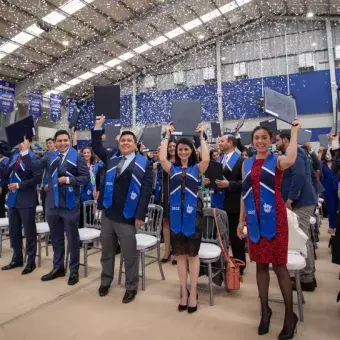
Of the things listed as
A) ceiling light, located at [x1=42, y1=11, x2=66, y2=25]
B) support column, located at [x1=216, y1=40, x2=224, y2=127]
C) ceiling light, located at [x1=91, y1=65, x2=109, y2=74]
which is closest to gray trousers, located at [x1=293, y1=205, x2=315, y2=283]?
ceiling light, located at [x1=42, y1=11, x2=66, y2=25]

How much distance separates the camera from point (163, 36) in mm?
11320

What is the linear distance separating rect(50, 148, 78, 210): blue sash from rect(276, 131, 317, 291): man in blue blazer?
2037mm

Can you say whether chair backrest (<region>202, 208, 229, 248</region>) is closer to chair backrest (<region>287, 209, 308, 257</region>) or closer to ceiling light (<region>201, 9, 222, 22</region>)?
chair backrest (<region>287, 209, 308, 257</region>)

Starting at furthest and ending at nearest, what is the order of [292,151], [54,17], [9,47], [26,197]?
1. [9,47]
2. [54,17]
3. [26,197]
4. [292,151]

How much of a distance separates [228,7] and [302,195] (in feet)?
32.5

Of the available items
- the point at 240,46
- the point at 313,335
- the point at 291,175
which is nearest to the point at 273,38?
the point at 240,46

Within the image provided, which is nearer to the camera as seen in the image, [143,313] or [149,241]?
[143,313]

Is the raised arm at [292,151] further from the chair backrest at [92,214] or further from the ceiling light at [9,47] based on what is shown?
the ceiling light at [9,47]

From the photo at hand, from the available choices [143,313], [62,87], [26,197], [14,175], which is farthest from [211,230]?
[62,87]

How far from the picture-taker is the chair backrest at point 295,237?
2262mm

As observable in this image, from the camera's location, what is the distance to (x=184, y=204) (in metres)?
2.39

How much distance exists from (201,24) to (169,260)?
9903 millimetres

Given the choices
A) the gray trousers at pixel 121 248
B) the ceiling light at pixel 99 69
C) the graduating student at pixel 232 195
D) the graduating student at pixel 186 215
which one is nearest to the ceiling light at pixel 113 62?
the ceiling light at pixel 99 69

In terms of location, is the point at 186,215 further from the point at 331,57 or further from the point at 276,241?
the point at 331,57
